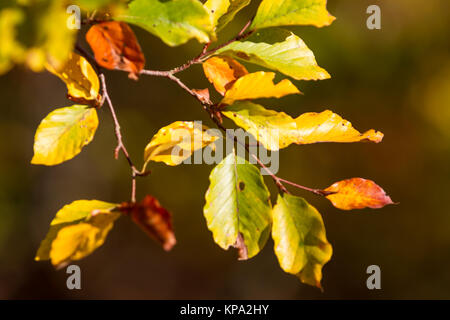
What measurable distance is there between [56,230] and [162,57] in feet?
12.6

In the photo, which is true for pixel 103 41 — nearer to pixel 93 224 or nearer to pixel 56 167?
pixel 93 224

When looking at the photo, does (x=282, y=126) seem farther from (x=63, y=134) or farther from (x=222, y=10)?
(x=63, y=134)

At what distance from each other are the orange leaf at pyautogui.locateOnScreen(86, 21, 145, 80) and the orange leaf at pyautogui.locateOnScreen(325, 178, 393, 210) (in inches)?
14.9

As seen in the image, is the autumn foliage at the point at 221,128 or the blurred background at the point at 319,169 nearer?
the autumn foliage at the point at 221,128

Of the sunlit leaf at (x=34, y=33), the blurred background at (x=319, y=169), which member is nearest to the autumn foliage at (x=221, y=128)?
the sunlit leaf at (x=34, y=33)

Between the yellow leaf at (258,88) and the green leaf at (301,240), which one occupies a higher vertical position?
the yellow leaf at (258,88)

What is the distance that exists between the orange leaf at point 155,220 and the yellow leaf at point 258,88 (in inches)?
8.0

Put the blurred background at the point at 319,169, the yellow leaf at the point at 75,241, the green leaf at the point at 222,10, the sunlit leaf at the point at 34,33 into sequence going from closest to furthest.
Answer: the sunlit leaf at the point at 34,33
the yellow leaf at the point at 75,241
the green leaf at the point at 222,10
the blurred background at the point at 319,169

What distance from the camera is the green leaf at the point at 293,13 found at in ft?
2.16

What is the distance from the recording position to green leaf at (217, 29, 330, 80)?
0.67 metres

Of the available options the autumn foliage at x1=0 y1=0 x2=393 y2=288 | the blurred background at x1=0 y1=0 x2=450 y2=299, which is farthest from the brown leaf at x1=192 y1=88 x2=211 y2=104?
the blurred background at x1=0 y1=0 x2=450 y2=299

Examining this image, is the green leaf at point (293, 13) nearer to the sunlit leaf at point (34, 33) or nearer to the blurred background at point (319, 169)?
the sunlit leaf at point (34, 33)

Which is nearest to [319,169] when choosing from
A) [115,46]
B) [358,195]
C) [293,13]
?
[358,195]

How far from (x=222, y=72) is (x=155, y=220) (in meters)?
0.30
